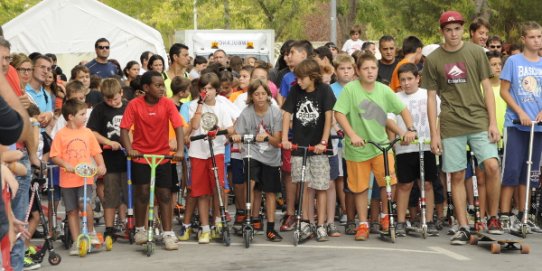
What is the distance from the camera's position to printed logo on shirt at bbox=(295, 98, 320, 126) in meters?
13.1

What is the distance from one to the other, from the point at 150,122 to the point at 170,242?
4.05 feet

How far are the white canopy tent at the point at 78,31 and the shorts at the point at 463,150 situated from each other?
17076 mm

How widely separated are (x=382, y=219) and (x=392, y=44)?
183 inches

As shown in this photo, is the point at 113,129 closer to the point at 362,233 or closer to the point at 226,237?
the point at 226,237

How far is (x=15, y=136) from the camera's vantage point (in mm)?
5957

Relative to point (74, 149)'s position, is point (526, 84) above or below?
above

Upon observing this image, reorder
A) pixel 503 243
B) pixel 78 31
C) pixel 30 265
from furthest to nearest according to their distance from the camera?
pixel 78 31
pixel 503 243
pixel 30 265

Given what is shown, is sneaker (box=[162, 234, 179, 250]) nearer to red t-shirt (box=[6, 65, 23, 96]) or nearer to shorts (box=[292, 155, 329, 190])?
shorts (box=[292, 155, 329, 190])

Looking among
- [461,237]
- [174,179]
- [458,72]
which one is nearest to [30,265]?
[174,179]

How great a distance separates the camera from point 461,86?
12680 mm

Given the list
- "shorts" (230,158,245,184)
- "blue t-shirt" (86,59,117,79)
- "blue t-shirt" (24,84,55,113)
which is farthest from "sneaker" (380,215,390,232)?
"blue t-shirt" (86,59,117,79)

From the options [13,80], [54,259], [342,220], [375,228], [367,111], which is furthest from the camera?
[342,220]

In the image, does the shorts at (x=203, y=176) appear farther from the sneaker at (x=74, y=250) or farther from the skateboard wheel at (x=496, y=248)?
the skateboard wheel at (x=496, y=248)

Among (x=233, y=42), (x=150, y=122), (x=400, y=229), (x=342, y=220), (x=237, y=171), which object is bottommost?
(x=342, y=220)
